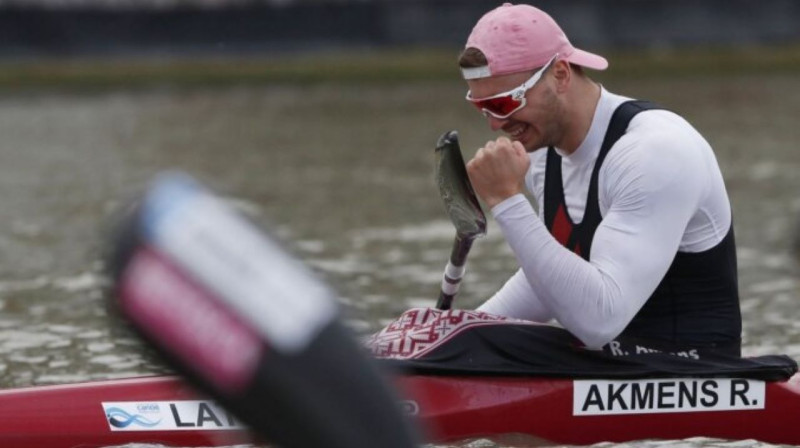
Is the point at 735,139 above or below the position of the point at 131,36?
below

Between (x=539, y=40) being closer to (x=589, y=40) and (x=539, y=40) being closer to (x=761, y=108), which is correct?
(x=761, y=108)

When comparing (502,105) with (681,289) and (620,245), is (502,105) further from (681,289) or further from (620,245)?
(681,289)

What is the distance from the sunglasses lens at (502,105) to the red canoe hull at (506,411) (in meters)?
0.85

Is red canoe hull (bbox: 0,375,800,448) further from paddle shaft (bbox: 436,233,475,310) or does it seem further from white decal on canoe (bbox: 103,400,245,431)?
paddle shaft (bbox: 436,233,475,310)

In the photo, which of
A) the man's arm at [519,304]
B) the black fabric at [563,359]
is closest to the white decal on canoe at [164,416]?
the black fabric at [563,359]

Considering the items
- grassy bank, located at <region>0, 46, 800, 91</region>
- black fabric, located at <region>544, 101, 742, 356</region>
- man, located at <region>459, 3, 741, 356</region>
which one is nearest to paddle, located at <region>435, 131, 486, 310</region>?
man, located at <region>459, 3, 741, 356</region>

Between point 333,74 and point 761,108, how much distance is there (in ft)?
23.3

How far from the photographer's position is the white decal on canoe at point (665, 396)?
17.7ft

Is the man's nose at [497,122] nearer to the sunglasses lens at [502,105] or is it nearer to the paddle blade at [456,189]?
the sunglasses lens at [502,105]

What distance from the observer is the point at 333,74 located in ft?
79.5

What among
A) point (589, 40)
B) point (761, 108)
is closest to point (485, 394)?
point (761, 108)

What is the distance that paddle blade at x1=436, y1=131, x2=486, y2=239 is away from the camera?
5750mm

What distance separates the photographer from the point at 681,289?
5.40 meters

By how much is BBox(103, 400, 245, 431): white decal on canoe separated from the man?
107 centimetres
